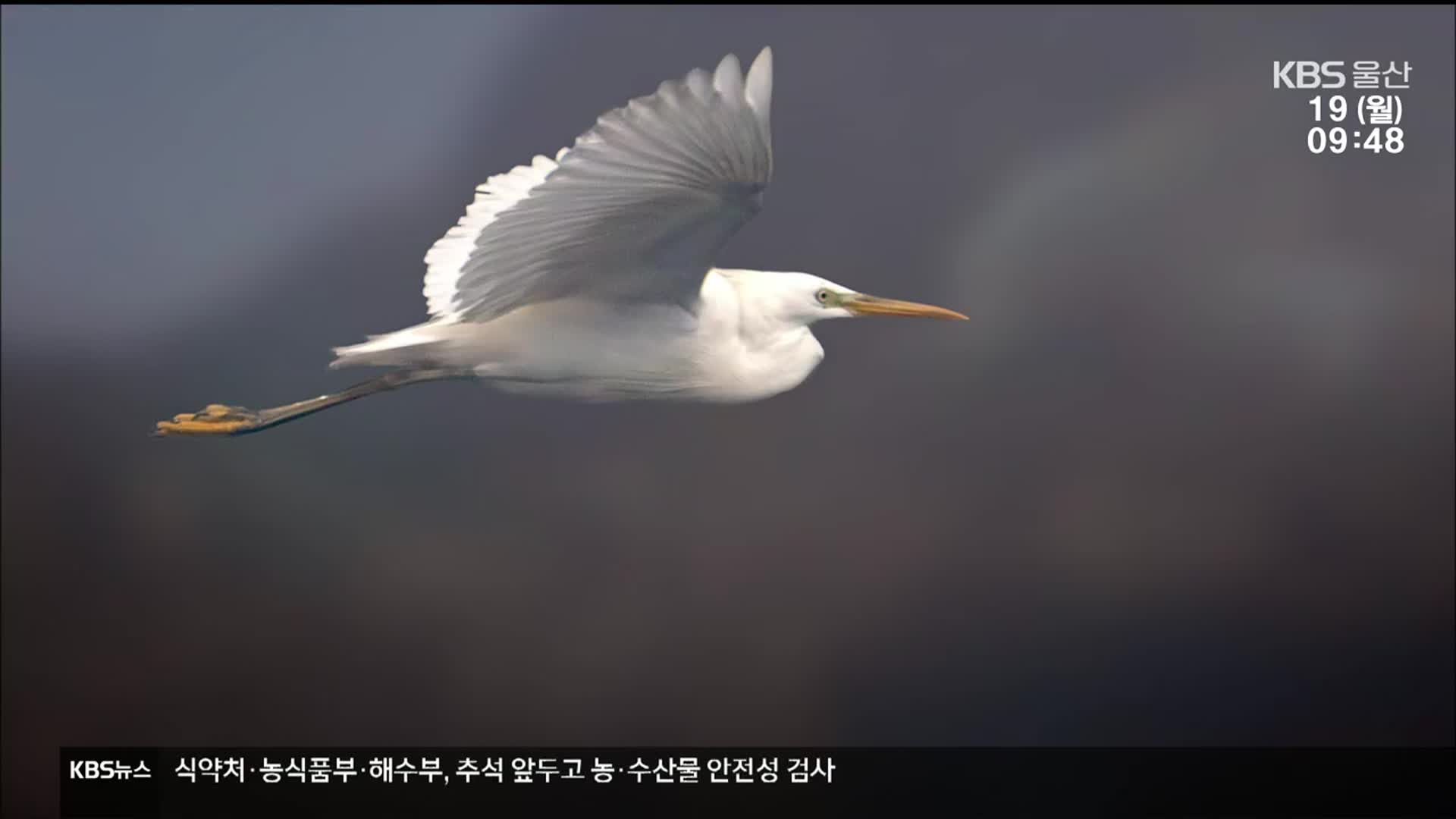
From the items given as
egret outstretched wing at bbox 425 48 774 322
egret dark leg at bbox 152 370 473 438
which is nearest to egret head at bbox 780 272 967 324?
egret outstretched wing at bbox 425 48 774 322

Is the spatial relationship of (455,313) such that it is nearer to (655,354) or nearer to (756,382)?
(655,354)

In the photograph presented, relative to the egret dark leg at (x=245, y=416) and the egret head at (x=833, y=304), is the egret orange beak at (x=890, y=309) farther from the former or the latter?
the egret dark leg at (x=245, y=416)

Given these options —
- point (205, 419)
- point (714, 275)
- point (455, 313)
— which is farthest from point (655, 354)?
point (205, 419)

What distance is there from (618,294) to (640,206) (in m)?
0.30

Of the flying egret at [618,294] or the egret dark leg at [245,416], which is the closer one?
the flying egret at [618,294]

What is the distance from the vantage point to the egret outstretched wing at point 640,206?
182cm

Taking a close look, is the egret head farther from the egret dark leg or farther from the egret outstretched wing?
the egret dark leg

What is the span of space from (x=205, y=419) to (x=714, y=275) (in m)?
1.06

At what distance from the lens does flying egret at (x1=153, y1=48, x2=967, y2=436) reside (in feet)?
6.50

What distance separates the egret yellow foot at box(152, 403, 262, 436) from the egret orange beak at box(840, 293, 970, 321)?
3.84ft

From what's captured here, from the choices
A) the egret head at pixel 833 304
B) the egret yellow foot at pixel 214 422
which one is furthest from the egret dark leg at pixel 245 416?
the egret head at pixel 833 304

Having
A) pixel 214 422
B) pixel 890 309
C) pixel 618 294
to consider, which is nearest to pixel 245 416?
pixel 214 422

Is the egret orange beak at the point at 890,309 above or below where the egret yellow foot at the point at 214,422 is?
above

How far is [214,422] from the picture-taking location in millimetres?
2709
